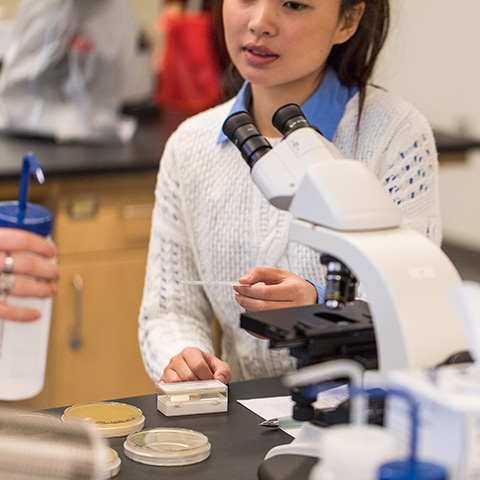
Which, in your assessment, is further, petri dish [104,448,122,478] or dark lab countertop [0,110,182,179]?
dark lab countertop [0,110,182,179]

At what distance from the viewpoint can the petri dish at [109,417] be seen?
3.49 feet

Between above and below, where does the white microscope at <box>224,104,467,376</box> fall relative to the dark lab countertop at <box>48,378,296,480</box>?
above

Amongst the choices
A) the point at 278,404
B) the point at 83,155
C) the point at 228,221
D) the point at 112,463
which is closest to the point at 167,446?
the point at 112,463

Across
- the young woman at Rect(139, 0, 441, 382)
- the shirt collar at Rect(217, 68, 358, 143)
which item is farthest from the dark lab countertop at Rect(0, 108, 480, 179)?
the shirt collar at Rect(217, 68, 358, 143)

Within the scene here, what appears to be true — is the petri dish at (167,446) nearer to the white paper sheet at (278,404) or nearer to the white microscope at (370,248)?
the white paper sheet at (278,404)

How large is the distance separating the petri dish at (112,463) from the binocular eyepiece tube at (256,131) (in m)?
0.39

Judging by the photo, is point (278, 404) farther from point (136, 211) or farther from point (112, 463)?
point (136, 211)

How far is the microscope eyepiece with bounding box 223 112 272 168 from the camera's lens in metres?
1.02

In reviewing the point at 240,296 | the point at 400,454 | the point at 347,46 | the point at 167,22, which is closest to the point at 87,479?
the point at 400,454

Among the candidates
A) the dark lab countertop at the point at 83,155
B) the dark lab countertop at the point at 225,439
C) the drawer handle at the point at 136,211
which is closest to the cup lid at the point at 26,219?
the dark lab countertop at the point at 225,439

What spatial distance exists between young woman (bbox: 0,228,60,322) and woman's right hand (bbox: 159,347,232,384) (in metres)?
0.22

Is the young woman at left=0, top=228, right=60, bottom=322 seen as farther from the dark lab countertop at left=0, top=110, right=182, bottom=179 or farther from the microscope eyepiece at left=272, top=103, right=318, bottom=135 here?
the dark lab countertop at left=0, top=110, right=182, bottom=179

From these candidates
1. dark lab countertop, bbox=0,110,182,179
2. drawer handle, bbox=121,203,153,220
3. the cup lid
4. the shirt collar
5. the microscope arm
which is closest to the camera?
the microscope arm

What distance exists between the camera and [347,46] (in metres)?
1.54
